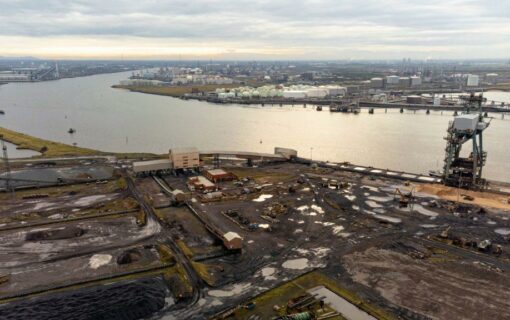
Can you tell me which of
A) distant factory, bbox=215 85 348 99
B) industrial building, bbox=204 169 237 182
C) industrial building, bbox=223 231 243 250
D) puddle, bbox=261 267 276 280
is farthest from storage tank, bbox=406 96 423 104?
puddle, bbox=261 267 276 280

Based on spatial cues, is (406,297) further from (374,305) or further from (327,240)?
(327,240)

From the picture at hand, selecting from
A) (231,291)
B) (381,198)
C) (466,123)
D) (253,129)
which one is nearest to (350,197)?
(381,198)

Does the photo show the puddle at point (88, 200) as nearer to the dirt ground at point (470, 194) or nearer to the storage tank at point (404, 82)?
the dirt ground at point (470, 194)

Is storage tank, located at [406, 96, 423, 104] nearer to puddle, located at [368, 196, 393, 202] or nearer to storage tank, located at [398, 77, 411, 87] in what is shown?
storage tank, located at [398, 77, 411, 87]

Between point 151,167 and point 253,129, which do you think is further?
point 253,129

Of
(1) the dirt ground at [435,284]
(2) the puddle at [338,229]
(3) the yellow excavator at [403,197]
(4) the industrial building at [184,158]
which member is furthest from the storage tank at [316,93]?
(1) the dirt ground at [435,284]

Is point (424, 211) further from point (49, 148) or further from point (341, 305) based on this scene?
point (49, 148)

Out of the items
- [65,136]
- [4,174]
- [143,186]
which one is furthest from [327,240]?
[65,136]
